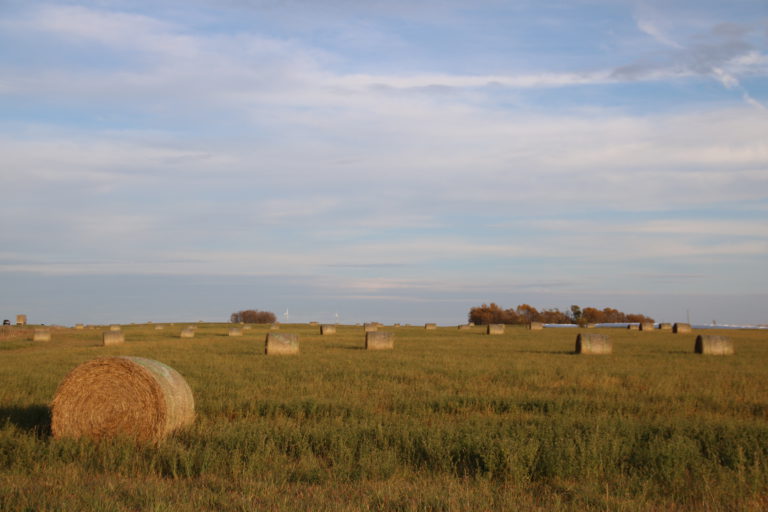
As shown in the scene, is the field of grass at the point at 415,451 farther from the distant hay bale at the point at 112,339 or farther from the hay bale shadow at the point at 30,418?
the distant hay bale at the point at 112,339

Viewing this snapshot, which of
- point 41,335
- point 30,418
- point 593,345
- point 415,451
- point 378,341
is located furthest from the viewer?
point 41,335

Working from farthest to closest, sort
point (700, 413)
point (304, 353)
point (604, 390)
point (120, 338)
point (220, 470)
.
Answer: point (120, 338) → point (304, 353) → point (604, 390) → point (700, 413) → point (220, 470)

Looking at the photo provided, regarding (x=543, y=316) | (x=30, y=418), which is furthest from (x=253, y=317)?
(x=30, y=418)

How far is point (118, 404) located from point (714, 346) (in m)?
24.1

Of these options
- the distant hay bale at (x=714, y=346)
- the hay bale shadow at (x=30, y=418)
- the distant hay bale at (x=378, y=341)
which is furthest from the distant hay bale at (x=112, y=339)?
the distant hay bale at (x=714, y=346)

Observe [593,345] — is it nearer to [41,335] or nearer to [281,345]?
[281,345]

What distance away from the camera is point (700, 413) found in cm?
1184

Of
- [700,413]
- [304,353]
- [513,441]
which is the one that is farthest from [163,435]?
[304,353]

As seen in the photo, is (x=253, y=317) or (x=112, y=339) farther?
(x=253, y=317)

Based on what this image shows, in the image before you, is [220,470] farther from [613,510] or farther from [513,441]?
[613,510]

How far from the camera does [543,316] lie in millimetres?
116062

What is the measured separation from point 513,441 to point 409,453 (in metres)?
1.35

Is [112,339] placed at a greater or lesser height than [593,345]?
lesser

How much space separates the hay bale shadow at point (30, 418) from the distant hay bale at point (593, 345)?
20484 millimetres
